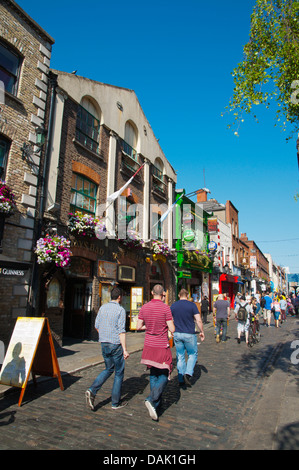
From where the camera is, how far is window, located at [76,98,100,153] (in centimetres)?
1220

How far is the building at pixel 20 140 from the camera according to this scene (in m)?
8.36

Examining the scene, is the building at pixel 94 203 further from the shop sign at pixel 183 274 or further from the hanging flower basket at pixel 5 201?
the shop sign at pixel 183 274

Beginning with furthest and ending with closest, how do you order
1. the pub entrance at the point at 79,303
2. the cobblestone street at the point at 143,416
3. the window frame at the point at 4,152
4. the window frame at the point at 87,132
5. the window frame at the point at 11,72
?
1. the window frame at the point at 87,132
2. the pub entrance at the point at 79,303
3. the window frame at the point at 11,72
4. the window frame at the point at 4,152
5. the cobblestone street at the point at 143,416

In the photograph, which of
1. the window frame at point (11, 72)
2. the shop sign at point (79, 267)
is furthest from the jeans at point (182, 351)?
the window frame at point (11, 72)

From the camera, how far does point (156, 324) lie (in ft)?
15.5

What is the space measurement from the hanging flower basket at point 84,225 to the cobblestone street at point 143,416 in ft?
16.7

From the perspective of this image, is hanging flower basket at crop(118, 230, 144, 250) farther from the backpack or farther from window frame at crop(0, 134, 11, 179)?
window frame at crop(0, 134, 11, 179)

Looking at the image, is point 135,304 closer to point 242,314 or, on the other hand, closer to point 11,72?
point 242,314

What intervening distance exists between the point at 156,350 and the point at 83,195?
8.51 metres

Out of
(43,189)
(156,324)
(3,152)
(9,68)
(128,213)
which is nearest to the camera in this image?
(156,324)

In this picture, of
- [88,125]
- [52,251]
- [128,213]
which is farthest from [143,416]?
[88,125]

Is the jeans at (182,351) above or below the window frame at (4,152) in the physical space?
below
